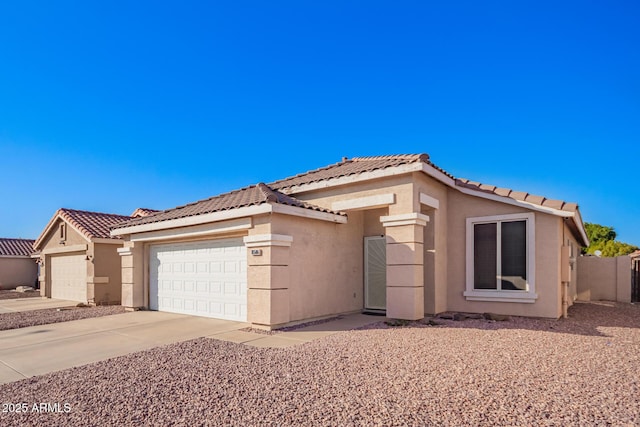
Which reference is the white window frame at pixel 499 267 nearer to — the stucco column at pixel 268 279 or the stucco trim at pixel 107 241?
the stucco column at pixel 268 279

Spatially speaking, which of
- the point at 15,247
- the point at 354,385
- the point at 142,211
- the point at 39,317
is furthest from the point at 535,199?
the point at 15,247

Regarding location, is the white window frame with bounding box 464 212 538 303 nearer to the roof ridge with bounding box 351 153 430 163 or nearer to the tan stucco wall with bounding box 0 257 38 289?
the roof ridge with bounding box 351 153 430 163

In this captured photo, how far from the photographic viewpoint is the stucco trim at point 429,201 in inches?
402

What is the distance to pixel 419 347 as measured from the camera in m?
7.05

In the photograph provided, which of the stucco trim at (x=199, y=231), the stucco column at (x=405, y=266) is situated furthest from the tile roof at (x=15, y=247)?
the stucco column at (x=405, y=266)

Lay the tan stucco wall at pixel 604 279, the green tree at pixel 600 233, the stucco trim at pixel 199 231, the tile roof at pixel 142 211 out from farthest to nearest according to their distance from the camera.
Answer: the green tree at pixel 600 233 → the tile roof at pixel 142 211 → the tan stucco wall at pixel 604 279 → the stucco trim at pixel 199 231

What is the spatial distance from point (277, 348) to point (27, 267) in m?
30.1

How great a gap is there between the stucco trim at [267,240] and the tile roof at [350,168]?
292 centimetres

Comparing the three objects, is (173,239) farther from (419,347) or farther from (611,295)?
(611,295)

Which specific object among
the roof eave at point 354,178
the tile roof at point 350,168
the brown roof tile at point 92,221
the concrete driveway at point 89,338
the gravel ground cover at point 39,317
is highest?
the tile roof at point 350,168

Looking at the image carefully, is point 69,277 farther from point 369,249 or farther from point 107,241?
point 369,249

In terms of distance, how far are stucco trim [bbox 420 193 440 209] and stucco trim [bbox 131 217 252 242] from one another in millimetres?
4485

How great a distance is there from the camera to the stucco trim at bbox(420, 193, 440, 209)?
10212 millimetres

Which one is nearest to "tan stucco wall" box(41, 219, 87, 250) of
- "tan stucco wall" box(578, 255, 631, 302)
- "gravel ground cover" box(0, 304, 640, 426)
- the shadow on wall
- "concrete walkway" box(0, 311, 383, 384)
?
"concrete walkway" box(0, 311, 383, 384)
